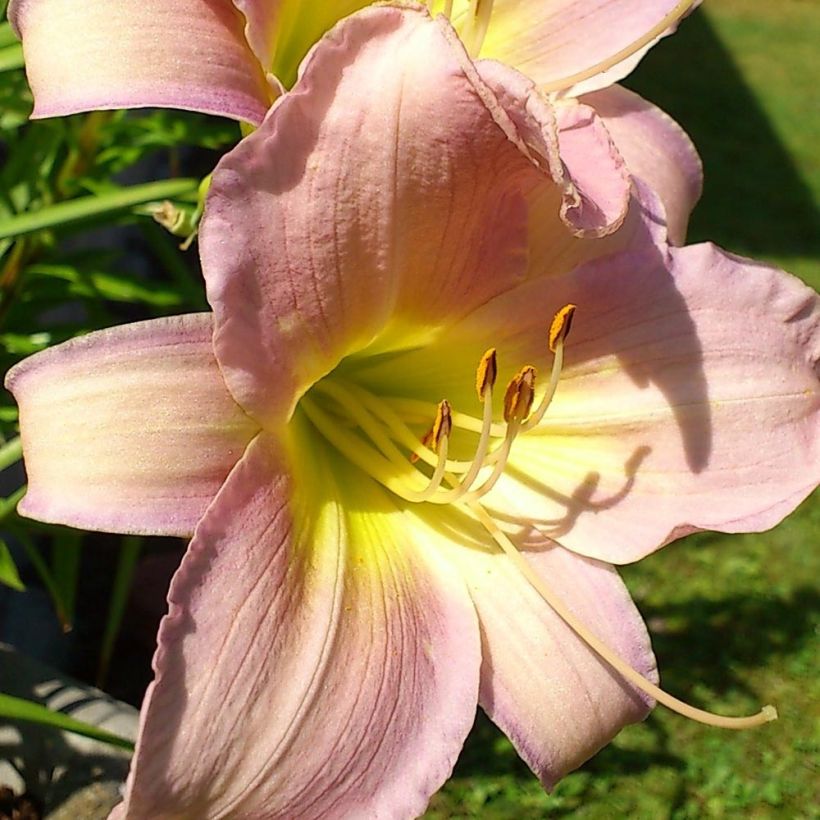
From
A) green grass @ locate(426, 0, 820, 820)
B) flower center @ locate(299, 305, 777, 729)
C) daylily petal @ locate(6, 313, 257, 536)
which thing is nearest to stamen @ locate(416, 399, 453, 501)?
flower center @ locate(299, 305, 777, 729)

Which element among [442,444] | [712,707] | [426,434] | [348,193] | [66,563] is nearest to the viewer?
[348,193]

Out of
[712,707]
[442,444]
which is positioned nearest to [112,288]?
[442,444]

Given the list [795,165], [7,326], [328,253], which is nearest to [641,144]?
[328,253]

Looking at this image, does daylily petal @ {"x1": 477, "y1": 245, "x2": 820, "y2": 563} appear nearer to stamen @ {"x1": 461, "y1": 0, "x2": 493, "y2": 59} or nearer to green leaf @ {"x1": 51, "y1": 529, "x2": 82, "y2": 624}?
stamen @ {"x1": 461, "y1": 0, "x2": 493, "y2": 59}

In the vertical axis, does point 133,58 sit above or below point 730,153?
above

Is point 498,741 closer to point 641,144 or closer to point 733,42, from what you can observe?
point 641,144

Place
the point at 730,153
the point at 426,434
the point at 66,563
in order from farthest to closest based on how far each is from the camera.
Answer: the point at 730,153, the point at 66,563, the point at 426,434

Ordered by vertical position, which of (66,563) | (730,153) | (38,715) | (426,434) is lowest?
(730,153)

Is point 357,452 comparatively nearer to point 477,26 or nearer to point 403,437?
point 403,437
